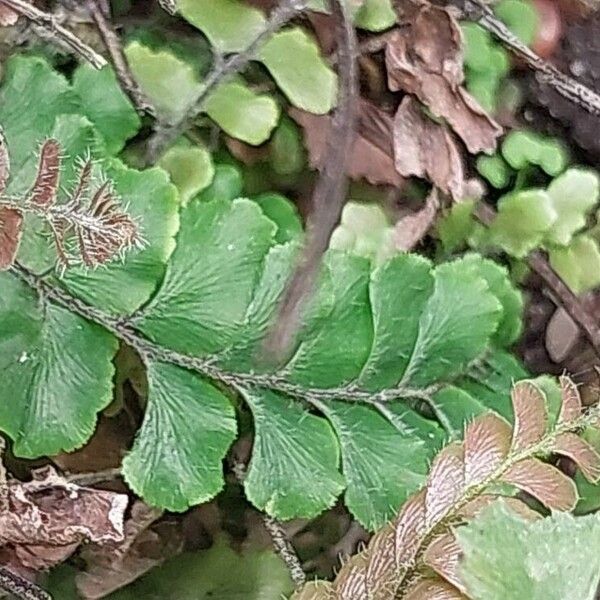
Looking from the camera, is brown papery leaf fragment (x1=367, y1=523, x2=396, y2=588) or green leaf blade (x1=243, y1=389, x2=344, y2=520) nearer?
brown papery leaf fragment (x1=367, y1=523, x2=396, y2=588)

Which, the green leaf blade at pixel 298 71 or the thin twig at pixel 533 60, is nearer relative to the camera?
the green leaf blade at pixel 298 71

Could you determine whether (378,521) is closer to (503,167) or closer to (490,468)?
(490,468)

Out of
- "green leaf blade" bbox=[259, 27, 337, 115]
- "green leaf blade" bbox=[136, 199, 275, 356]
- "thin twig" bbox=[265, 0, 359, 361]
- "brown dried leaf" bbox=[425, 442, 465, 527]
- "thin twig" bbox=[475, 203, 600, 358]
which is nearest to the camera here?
"thin twig" bbox=[265, 0, 359, 361]

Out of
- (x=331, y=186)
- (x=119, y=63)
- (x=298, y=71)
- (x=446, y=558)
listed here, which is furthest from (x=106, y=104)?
(x=446, y=558)

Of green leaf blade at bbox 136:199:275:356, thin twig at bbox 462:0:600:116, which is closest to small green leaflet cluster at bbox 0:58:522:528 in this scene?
green leaf blade at bbox 136:199:275:356

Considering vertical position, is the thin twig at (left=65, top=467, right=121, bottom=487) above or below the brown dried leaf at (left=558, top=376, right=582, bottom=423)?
below

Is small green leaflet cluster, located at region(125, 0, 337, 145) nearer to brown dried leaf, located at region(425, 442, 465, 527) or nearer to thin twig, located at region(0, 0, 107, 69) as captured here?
thin twig, located at region(0, 0, 107, 69)

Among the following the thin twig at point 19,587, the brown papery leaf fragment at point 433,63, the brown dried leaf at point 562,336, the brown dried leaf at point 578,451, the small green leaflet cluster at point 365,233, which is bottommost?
the thin twig at point 19,587

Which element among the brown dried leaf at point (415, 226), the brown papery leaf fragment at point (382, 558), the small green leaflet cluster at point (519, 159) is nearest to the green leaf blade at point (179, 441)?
the brown papery leaf fragment at point (382, 558)

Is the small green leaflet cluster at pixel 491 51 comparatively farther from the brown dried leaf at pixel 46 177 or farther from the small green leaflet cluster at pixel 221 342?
the brown dried leaf at pixel 46 177
